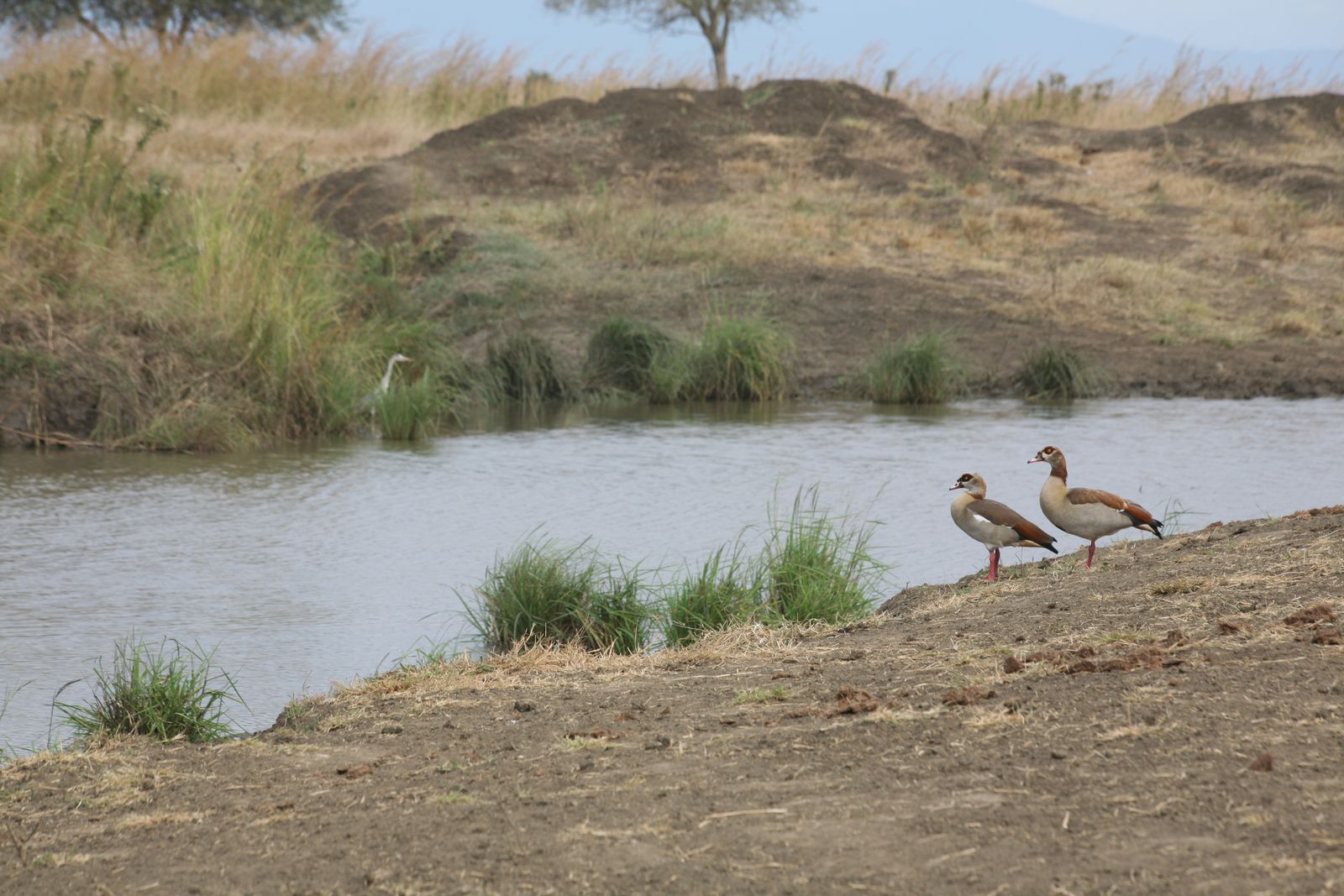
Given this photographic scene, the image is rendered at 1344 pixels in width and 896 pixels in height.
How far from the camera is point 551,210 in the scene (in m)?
20.2

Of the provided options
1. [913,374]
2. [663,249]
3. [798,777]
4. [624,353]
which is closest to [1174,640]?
[798,777]

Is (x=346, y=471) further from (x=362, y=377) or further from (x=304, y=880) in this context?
(x=304, y=880)

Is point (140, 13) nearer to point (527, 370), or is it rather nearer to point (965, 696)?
point (527, 370)

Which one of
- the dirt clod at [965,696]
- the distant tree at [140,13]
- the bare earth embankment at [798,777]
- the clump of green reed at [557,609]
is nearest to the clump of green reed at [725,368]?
the clump of green reed at [557,609]

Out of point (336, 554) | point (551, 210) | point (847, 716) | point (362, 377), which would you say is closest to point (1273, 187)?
point (551, 210)

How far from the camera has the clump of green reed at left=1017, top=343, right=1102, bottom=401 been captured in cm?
1526

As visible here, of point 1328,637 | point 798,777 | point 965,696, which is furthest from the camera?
point 1328,637

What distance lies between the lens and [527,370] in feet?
49.3

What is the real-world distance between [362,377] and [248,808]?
980 cm

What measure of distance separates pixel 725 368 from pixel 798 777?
11.5m

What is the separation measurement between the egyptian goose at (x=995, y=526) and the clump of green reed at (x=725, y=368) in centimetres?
839

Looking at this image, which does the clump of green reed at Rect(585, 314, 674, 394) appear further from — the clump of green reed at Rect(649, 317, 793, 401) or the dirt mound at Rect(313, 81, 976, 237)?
the dirt mound at Rect(313, 81, 976, 237)

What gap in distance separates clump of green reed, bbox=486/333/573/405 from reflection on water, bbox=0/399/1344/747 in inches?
27.9

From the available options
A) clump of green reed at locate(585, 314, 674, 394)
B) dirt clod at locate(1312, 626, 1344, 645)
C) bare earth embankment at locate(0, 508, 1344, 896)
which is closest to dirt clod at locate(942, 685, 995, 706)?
bare earth embankment at locate(0, 508, 1344, 896)
